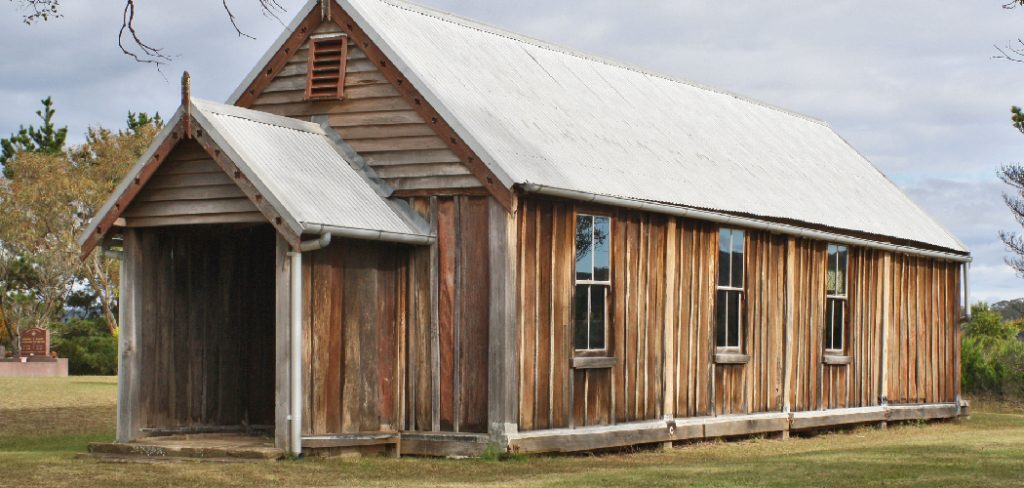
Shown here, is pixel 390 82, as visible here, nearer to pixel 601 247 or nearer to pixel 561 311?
pixel 601 247

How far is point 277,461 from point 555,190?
4.80m

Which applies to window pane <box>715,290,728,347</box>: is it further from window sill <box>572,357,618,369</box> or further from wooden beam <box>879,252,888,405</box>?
wooden beam <box>879,252,888,405</box>

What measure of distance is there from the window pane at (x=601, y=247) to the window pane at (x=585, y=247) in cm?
9

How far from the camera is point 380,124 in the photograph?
19391 mm

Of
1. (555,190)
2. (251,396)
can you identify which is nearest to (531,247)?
(555,190)

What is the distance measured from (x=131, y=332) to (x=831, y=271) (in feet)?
42.9

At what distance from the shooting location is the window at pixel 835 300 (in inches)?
1027

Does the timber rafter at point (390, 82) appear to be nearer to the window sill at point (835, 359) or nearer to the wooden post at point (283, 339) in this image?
the wooden post at point (283, 339)

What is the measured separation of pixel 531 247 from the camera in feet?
61.3

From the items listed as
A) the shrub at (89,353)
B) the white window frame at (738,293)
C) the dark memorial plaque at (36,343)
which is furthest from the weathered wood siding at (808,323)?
the dark memorial plaque at (36,343)

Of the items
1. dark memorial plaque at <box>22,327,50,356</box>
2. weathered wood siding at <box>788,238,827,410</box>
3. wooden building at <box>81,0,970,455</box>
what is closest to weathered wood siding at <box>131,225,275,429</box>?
wooden building at <box>81,0,970,455</box>

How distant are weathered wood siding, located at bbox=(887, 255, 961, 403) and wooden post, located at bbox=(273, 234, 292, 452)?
14.9 metres

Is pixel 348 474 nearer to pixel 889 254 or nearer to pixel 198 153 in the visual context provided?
pixel 198 153

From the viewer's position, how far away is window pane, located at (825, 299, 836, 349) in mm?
26062
